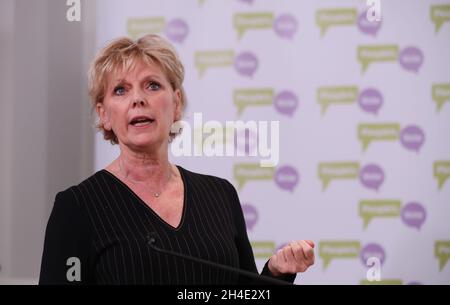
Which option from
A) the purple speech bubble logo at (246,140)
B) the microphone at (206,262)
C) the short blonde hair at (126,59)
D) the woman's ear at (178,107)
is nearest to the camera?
→ the microphone at (206,262)

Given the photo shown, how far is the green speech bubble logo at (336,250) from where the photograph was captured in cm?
216

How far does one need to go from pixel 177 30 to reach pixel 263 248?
898mm

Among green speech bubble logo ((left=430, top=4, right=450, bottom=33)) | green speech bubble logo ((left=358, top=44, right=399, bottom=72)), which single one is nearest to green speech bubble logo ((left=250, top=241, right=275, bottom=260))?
green speech bubble logo ((left=358, top=44, right=399, bottom=72))

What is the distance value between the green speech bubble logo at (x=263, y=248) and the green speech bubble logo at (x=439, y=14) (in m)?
1.05

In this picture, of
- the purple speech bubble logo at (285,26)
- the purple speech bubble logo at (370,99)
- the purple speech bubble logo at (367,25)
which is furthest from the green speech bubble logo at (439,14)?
the purple speech bubble logo at (285,26)

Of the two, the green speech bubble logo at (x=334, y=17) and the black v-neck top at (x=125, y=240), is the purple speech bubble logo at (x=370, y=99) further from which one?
the black v-neck top at (x=125, y=240)

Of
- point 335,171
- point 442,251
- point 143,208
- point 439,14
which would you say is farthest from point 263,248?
point 439,14

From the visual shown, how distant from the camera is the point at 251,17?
2188mm

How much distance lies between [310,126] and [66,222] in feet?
3.66

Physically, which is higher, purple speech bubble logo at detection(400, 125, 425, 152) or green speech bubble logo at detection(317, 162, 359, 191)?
purple speech bubble logo at detection(400, 125, 425, 152)

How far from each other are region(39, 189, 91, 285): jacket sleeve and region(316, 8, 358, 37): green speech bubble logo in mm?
1258

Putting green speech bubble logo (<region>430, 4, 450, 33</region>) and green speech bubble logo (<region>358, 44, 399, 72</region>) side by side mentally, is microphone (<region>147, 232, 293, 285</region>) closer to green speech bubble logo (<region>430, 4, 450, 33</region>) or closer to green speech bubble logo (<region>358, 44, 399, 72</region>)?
green speech bubble logo (<region>358, 44, 399, 72</region>)

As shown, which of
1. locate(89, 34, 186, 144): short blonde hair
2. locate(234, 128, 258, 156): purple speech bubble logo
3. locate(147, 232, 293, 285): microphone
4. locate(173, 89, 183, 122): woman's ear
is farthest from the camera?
locate(234, 128, 258, 156): purple speech bubble logo

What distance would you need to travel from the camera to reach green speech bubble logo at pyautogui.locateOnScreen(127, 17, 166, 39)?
2.15 m
